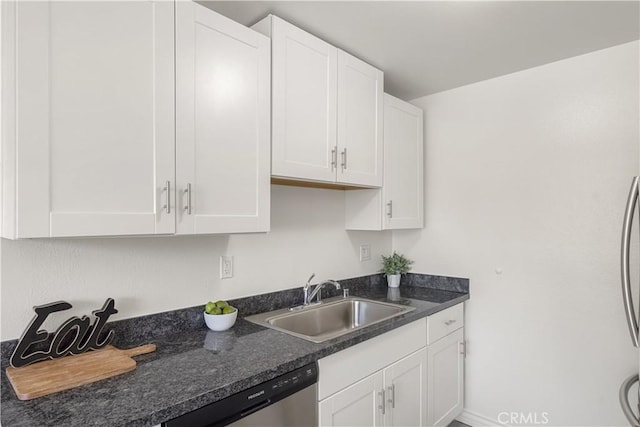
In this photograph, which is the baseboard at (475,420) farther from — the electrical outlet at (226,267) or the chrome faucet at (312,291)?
the electrical outlet at (226,267)

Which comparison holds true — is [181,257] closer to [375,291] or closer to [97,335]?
[97,335]

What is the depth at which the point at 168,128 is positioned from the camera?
1238 mm

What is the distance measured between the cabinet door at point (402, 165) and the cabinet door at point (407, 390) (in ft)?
2.64

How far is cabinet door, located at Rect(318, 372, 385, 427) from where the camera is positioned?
1419 millimetres

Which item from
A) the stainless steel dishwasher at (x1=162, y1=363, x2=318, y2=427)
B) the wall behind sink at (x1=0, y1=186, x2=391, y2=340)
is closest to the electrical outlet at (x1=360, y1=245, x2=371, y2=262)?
the wall behind sink at (x1=0, y1=186, x2=391, y2=340)

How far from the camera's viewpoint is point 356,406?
1546 millimetres

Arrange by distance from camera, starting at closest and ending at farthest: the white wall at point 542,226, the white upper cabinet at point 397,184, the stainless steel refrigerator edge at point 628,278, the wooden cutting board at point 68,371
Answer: the wooden cutting board at point 68,371, the stainless steel refrigerator edge at point 628,278, the white wall at point 542,226, the white upper cabinet at point 397,184

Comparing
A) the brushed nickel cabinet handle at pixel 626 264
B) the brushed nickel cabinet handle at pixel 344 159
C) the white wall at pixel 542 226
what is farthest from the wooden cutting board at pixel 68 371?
the white wall at pixel 542 226

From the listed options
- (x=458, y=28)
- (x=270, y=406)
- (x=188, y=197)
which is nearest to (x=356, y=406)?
(x=270, y=406)

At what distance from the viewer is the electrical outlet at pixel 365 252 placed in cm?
257

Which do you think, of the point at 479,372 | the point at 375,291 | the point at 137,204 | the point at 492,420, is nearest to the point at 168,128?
the point at 137,204

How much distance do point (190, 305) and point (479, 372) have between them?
1907 millimetres

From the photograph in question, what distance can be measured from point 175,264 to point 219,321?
→ 0.31 meters

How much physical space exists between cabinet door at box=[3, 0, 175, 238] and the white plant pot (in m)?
1.74
